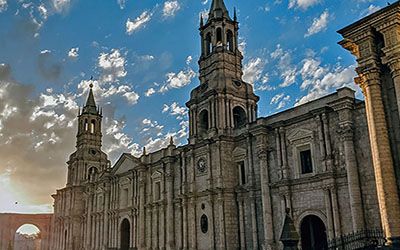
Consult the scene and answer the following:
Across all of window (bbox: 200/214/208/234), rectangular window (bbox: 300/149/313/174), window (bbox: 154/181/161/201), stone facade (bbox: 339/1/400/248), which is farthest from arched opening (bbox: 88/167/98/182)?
stone facade (bbox: 339/1/400/248)

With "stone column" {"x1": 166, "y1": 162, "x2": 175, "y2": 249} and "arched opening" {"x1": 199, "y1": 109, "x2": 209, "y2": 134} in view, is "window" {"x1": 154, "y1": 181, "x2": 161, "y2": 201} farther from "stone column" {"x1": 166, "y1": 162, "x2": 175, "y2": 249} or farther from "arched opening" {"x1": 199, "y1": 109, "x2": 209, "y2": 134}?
"arched opening" {"x1": 199, "y1": 109, "x2": 209, "y2": 134}

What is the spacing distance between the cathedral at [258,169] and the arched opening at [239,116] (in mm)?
106

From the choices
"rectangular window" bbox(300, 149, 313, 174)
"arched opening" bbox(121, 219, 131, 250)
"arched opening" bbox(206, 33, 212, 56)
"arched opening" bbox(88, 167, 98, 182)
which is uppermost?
"arched opening" bbox(206, 33, 212, 56)

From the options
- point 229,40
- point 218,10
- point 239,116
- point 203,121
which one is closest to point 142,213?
point 203,121

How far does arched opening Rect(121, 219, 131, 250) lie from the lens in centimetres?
4138

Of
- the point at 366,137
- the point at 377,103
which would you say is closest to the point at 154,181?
the point at 366,137

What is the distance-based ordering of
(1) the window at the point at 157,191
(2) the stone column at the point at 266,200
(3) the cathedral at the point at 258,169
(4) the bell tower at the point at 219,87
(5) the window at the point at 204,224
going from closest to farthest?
(3) the cathedral at the point at 258,169
(2) the stone column at the point at 266,200
(5) the window at the point at 204,224
(4) the bell tower at the point at 219,87
(1) the window at the point at 157,191

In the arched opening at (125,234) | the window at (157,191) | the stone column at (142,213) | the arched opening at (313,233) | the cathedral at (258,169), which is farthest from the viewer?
the arched opening at (125,234)

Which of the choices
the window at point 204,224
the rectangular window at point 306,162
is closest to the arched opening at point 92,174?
the window at point 204,224

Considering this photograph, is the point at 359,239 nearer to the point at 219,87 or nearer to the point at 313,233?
the point at 313,233

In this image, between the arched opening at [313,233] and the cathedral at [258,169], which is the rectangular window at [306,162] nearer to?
the cathedral at [258,169]

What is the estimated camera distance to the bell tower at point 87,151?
164 feet

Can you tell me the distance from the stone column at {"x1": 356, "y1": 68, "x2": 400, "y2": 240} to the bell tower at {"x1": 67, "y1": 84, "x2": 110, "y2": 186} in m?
38.3

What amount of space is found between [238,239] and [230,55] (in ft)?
47.8
